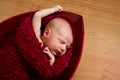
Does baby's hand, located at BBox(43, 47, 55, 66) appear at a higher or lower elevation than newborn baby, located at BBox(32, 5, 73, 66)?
lower

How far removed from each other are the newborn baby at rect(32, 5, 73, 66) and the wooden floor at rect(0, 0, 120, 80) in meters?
0.20

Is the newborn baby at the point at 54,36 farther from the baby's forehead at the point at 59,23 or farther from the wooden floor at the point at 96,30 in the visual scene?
the wooden floor at the point at 96,30

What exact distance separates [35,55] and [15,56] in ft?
0.25

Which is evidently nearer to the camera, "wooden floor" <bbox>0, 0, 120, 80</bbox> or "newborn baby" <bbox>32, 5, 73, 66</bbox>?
"newborn baby" <bbox>32, 5, 73, 66</bbox>

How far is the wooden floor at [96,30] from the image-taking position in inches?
38.0

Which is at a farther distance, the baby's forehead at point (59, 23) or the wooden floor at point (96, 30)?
the wooden floor at point (96, 30)

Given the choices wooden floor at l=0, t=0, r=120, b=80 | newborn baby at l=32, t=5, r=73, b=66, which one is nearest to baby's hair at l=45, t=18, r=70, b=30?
newborn baby at l=32, t=5, r=73, b=66

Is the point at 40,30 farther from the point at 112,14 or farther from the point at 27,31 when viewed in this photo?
the point at 112,14

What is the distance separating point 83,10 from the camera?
1094 mm

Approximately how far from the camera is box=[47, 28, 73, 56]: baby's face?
783 millimetres

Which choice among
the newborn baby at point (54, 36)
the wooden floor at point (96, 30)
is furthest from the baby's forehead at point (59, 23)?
the wooden floor at point (96, 30)

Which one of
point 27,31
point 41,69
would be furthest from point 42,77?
point 27,31

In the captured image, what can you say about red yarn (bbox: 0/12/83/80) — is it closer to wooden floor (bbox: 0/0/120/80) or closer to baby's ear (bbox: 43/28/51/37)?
baby's ear (bbox: 43/28/51/37)

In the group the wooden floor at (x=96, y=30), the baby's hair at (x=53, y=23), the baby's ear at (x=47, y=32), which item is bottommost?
the wooden floor at (x=96, y=30)
